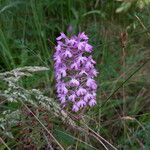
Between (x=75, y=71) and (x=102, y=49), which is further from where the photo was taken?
(x=102, y=49)

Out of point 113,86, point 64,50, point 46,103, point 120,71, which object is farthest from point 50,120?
point 120,71

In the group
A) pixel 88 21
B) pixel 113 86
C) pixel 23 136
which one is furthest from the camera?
pixel 88 21

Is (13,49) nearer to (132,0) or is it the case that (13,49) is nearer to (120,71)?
(120,71)

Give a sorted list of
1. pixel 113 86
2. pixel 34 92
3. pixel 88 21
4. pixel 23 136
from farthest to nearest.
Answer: pixel 88 21 < pixel 113 86 < pixel 23 136 < pixel 34 92

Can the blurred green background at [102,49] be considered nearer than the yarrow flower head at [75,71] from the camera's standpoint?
No
